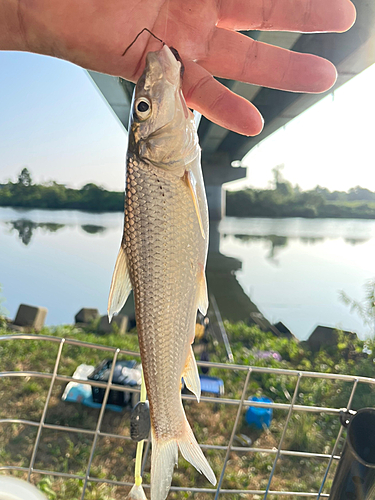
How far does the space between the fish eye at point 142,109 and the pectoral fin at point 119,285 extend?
8.2 inches

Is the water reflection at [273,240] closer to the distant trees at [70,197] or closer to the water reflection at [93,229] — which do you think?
the water reflection at [93,229]

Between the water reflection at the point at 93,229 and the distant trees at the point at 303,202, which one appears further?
the water reflection at the point at 93,229

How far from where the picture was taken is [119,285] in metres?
0.51

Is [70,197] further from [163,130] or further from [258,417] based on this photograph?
[258,417]

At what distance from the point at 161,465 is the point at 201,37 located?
74 cm

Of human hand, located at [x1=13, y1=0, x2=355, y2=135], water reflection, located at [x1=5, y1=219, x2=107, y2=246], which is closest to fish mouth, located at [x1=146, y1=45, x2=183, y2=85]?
human hand, located at [x1=13, y1=0, x2=355, y2=135]

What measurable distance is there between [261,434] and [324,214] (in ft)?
6.51

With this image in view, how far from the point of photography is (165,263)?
512 mm

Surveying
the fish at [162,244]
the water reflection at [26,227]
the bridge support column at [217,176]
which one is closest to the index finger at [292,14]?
the fish at [162,244]

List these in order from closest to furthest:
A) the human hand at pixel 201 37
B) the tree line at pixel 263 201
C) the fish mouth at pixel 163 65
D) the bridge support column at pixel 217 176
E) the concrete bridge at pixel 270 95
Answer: the fish mouth at pixel 163 65, the human hand at pixel 201 37, the concrete bridge at pixel 270 95, the tree line at pixel 263 201, the bridge support column at pixel 217 176

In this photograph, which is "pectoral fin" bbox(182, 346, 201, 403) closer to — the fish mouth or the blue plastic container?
the fish mouth

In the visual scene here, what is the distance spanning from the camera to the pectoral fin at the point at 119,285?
1.63 ft

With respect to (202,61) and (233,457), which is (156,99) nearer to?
(202,61)

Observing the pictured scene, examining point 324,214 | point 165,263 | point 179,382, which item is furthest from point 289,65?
point 324,214
